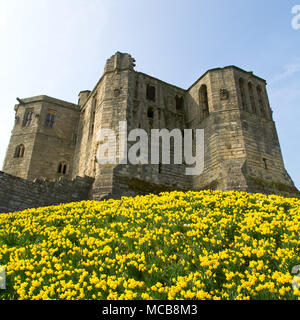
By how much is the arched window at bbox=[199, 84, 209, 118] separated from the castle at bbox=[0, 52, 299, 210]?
8cm

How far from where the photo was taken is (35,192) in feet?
46.3

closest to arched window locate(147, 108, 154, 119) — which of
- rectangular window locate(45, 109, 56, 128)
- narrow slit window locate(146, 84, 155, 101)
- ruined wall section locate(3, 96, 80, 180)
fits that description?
→ narrow slit window locate(146, 84, 155, 101)

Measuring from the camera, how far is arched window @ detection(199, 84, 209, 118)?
20688mm

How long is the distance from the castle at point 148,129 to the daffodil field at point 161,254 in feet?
24.2

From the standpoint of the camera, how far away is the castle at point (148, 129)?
15909 millimetres

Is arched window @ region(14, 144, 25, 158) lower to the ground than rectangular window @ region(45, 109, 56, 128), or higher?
lower

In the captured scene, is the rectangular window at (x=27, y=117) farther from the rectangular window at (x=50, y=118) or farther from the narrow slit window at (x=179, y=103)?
the narrow slit window at (x=179, y=103)

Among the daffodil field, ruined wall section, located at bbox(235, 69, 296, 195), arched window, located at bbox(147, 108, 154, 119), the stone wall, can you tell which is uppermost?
arched window, located at bbox(147, 108, 154, 119)

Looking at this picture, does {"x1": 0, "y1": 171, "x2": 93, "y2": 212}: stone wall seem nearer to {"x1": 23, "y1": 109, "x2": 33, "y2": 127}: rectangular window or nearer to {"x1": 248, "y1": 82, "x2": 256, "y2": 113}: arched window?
{"x1": 23, "y1": 109, "x2": 33, "y2": 127}: rectangular window

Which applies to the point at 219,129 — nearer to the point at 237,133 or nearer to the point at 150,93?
the point at 237,133

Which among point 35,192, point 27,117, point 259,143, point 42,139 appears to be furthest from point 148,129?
point 27,117

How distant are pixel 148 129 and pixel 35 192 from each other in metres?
8.83
